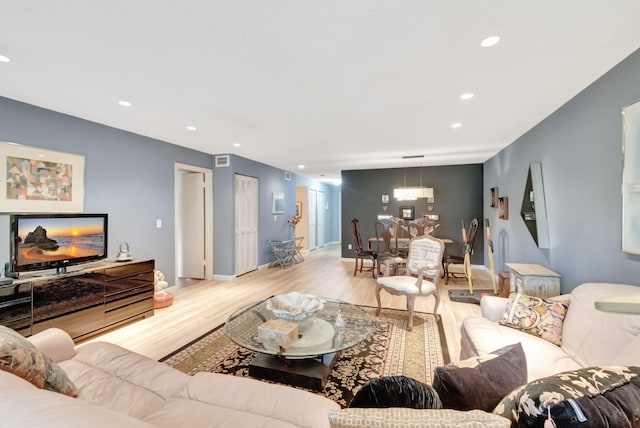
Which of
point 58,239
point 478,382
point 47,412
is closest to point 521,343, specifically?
point 478,382

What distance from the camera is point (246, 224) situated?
19.6ft

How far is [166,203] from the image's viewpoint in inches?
176

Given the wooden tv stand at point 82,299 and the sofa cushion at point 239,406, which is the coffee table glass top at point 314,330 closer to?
the sofa cushion at point 239,406

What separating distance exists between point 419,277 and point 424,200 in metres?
4.13

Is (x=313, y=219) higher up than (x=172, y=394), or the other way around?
(x=313, y=219)

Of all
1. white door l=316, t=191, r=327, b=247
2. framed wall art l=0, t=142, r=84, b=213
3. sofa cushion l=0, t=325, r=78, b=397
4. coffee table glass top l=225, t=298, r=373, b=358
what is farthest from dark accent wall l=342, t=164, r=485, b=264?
sofa cushion l=0, t=325, r=78, b=397

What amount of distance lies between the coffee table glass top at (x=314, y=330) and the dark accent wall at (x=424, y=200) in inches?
189

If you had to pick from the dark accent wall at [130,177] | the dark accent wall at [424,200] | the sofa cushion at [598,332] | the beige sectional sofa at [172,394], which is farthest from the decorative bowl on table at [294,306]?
the dark accent wall at [424,200]

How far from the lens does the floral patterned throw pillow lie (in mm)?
1971

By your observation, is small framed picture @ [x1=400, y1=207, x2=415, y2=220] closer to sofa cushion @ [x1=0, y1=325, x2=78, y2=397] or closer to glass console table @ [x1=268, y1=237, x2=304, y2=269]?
glass console table @ [x1=268, y1=237, x2=304, y2=269]

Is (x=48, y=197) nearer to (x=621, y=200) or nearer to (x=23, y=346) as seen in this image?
(x=23, y=346)

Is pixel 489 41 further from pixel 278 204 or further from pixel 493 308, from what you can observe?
pixel 278 204

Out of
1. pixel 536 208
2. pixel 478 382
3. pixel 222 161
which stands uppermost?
pixel 222 161

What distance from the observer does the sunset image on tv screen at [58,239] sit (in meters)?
2.57
